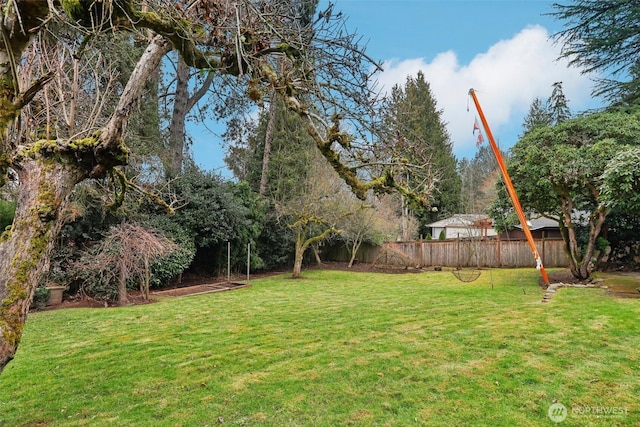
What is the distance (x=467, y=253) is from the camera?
1633 centimetres

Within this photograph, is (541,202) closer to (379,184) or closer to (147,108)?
(379,184)

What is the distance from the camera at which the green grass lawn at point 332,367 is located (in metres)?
2.94

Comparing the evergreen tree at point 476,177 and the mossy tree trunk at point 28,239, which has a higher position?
the evergreen tree at point 476,177

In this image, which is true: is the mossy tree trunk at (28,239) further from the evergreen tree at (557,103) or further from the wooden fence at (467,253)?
the evergreen tree at (557,103)

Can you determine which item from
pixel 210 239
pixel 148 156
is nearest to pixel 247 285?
pixel 210 239

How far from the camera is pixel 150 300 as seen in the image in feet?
29.2

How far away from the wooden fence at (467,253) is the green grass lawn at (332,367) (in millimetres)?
8025

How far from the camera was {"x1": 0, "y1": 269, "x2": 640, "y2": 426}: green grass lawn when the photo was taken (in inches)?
116

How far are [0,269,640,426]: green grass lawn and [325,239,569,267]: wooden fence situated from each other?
8.03 metres

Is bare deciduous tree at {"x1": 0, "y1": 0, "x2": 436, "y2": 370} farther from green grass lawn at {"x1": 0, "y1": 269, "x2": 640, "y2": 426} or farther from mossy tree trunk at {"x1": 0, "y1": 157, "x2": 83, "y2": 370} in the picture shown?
green grass lawn at {"x1": 0, "y1": 269, "x2": 640, "y2": 426}

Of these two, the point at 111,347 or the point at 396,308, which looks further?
the point at 396,308

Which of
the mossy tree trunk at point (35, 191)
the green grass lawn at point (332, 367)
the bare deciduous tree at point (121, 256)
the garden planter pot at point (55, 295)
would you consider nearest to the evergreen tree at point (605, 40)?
the green grass lawn at point (332, 367)

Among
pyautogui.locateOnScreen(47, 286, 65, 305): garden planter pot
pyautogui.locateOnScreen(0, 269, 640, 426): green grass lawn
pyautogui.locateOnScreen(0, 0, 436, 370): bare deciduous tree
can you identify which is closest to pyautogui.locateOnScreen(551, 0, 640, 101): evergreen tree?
pyautogui.locateOnScreen(0, 269, 640, 426): green grass lawn

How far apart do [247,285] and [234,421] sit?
917cm
